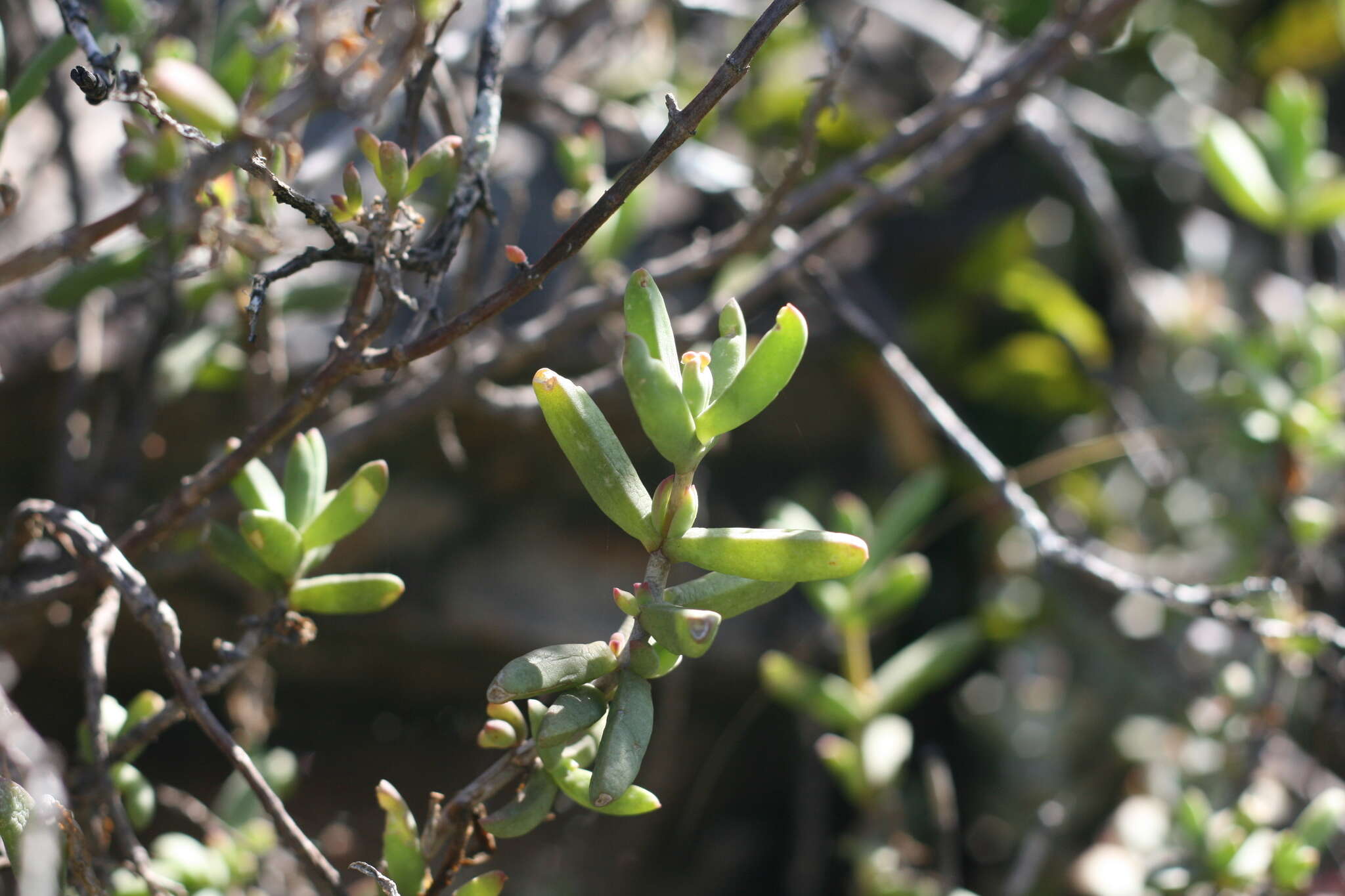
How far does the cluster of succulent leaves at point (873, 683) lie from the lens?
3.91ft

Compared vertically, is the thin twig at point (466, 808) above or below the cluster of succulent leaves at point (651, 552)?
below

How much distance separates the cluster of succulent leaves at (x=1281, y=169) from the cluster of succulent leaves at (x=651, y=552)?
1105mm

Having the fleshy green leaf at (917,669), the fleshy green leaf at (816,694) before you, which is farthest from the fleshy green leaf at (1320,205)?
the fleshy green leaf at (816,694)

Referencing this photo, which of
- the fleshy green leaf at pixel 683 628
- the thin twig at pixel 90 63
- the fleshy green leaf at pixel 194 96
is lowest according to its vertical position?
the fleshy green leaf at pixel 683 628

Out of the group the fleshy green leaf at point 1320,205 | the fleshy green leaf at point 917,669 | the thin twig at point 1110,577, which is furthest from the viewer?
the fleshy green leaf at point 1320,205

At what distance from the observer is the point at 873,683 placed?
1348 millimetres

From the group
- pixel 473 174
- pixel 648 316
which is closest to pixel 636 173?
pixel 648 316

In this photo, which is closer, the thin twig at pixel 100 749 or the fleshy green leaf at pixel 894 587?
the thin twig at pixel 100 749

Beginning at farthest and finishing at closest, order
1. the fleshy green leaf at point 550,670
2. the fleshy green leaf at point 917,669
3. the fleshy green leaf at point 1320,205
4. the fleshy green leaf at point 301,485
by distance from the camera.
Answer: the fleshy green leaf at point 1320,205 → the fleshy green leaf at point 917,669 → the fleshy green leaf at point 301,485 → the fleshy green leaf at point 550,670

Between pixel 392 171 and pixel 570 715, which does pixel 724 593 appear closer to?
pixel 570 715

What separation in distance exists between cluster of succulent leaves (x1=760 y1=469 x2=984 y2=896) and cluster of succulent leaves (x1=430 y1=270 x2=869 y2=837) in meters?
0.49

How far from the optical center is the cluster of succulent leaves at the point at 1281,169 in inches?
56.6

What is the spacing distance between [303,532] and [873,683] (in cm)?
81

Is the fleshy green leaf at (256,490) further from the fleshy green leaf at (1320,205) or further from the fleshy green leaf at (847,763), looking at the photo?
the fleshy green leaf at (1320,205)
